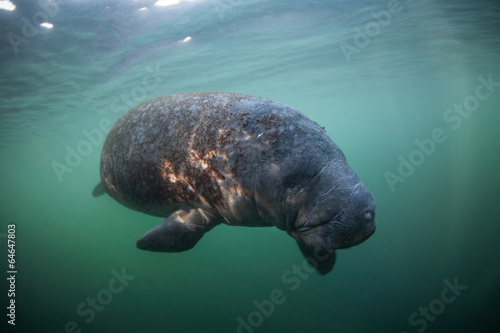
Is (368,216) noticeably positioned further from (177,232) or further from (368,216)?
(177,232)

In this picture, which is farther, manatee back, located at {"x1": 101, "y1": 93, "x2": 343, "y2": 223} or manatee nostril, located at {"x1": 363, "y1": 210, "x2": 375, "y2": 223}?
manatee back, located at {"x1": 101, "y1": 93, "x2": 343, "y2": 223}

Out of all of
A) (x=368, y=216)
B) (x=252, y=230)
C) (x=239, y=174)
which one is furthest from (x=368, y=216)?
(x=252, y=230)

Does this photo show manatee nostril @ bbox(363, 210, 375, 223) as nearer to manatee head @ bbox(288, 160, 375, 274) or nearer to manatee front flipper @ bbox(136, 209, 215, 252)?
manatee head @ bbox(288, 160, 375, 274)

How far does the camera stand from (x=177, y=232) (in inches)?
108

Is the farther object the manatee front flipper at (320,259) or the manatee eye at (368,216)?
the manatee front flipper at (320,259)

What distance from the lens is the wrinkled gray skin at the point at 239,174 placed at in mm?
2250

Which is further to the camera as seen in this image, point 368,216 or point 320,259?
point 320,259

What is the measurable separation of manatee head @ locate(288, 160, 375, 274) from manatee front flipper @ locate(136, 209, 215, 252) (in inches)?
46.6

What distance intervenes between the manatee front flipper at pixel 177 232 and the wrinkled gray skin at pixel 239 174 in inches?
0.4

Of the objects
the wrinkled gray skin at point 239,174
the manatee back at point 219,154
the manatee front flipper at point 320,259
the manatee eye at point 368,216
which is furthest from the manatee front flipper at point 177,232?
the manatee eye at point 368,216

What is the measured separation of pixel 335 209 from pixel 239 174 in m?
0.98

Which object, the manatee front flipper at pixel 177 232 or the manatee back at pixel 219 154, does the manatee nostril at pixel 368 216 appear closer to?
the manatee back at pixel 219 154

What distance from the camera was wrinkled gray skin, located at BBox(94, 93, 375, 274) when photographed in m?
2.25

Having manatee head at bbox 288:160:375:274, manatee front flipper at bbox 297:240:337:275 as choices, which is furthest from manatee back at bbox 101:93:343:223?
manatee front flipper at bbox 297:240:337:275
